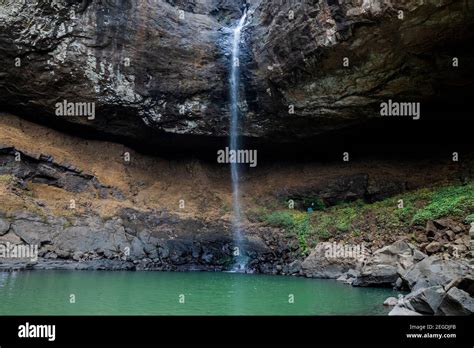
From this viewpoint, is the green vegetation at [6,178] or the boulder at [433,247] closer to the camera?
the boulder at [433,247]

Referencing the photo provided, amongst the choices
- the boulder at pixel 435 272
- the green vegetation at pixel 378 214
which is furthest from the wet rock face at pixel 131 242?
the boulder at pixel 435 272

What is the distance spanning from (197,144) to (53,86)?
7502 millimetres

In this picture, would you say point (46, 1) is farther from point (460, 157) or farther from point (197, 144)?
point (460, 157)

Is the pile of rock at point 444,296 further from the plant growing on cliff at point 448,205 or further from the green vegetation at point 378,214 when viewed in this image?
the plant growing on cliff at point 448,205

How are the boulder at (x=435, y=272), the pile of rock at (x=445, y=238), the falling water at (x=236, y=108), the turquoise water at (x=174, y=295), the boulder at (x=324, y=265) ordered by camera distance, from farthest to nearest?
the falling water at (x=236, y=108)
the boulder at (x=324, y=265)
the pile of rock at (x=445, y=238)
the boulder at (x=435, y=272)
the turquoise water at (x=174, y=295)

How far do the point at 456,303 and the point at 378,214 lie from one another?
10759 mm

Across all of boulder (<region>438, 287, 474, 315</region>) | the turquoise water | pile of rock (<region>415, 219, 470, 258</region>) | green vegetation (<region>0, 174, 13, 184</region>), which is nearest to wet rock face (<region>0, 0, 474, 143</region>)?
green vegetation (<region>0, 174, 13, 184</region>)

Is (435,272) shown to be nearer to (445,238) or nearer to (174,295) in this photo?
(445,238)

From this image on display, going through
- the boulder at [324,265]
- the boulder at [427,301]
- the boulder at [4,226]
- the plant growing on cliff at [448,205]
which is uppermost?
the plant growing on cliff at [448,205]

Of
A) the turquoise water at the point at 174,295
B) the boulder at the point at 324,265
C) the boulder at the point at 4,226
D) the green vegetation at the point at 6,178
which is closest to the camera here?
the turquoise water at the point at 174,295

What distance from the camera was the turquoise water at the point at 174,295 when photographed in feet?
27.4

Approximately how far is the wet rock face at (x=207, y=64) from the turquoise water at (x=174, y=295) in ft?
26.3

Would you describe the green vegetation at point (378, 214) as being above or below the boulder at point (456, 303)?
above

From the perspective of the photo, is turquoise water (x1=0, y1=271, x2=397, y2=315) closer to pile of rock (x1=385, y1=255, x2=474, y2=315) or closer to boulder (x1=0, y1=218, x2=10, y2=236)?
pile of rock (x1=385, y1=255, x2=474, y2=315)
